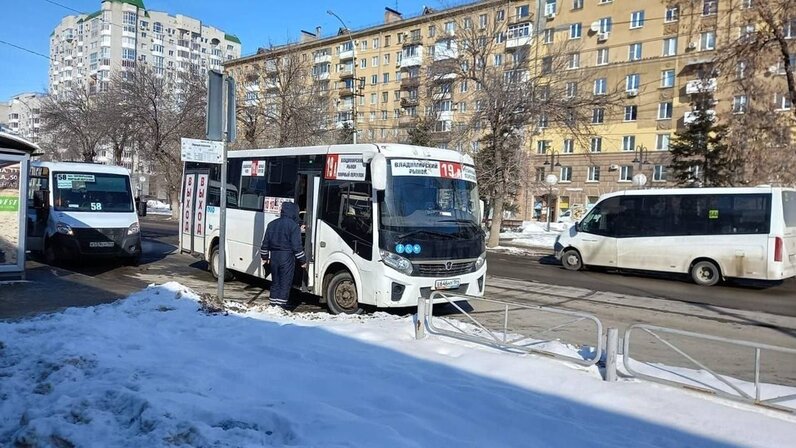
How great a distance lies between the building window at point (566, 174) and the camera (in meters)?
53.2

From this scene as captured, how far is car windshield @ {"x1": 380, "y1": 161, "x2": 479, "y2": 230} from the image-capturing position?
843 centimetres

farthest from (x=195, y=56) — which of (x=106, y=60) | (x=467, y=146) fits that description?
(x=467, y=146)

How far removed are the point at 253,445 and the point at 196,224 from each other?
10.7 m

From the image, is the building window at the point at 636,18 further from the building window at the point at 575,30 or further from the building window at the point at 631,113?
the building window at the point at 631,113

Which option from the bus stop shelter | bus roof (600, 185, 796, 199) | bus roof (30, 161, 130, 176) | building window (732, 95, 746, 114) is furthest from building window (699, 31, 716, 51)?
the bus stop shelter

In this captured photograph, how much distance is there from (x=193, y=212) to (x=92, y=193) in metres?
2.59

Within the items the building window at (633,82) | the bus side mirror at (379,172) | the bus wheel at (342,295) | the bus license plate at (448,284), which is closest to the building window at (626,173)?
the building window at (633,82)

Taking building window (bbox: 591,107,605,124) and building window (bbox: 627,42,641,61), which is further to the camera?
building window (bbox: 627,42,641,61)

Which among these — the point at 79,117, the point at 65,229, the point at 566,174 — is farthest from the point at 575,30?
the point at 65,229

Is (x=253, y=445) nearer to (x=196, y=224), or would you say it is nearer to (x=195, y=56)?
(x=196, y=224)

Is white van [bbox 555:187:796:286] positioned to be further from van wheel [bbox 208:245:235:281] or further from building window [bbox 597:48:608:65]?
building window [bbox 597:48:608:65]

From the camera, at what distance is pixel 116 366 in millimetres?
4938

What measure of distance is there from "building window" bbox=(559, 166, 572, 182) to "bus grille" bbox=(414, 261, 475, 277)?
47.3m

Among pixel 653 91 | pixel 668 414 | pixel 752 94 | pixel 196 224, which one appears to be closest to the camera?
pixel 668 414
